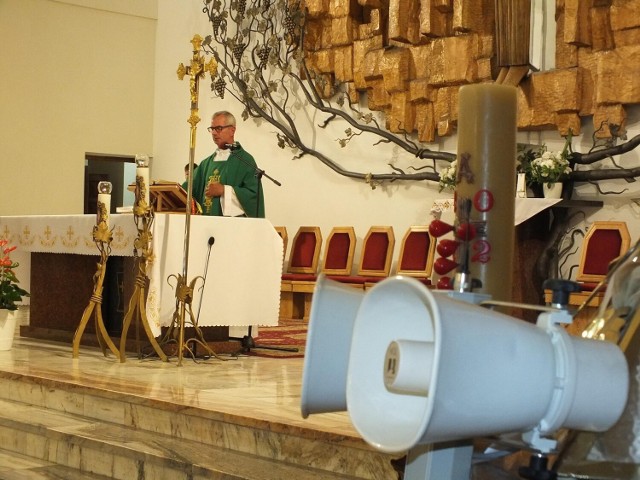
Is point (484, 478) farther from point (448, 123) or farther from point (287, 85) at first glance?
point (287, 85)

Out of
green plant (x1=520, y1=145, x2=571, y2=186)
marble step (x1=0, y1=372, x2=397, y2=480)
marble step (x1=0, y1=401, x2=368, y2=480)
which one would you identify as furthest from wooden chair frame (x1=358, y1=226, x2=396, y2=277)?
marble step (x1=0, y1=401, x2=368, y2=480)

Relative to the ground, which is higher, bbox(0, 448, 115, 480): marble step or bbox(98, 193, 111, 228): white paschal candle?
bbox(98, 193, 111, 228): white paschal candle

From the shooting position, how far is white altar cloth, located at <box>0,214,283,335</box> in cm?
607

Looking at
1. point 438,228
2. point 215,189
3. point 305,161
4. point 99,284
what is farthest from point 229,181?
point 438,228

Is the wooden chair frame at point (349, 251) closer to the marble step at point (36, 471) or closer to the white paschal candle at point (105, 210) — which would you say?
the white paschal candle at point (105, 210)

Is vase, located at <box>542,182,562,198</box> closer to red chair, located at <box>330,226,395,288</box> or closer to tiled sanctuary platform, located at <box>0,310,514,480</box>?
red chair, located at <box>330,226,395,288</box>

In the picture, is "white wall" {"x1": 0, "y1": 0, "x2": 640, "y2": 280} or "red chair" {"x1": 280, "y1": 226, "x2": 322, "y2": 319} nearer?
"red chair" {"x1": 280, "y1": 226, "x2": 322, "y2": 319}

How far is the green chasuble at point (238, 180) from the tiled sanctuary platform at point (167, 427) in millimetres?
1660

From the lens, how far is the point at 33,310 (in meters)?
7.58

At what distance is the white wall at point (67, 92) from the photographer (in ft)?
38.4

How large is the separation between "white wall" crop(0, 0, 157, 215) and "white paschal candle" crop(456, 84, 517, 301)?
10697 millimetres

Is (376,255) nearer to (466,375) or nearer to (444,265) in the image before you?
(444,265)

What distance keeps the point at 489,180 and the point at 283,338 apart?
633 centimetres

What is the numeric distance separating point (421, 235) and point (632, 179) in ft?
6.48
